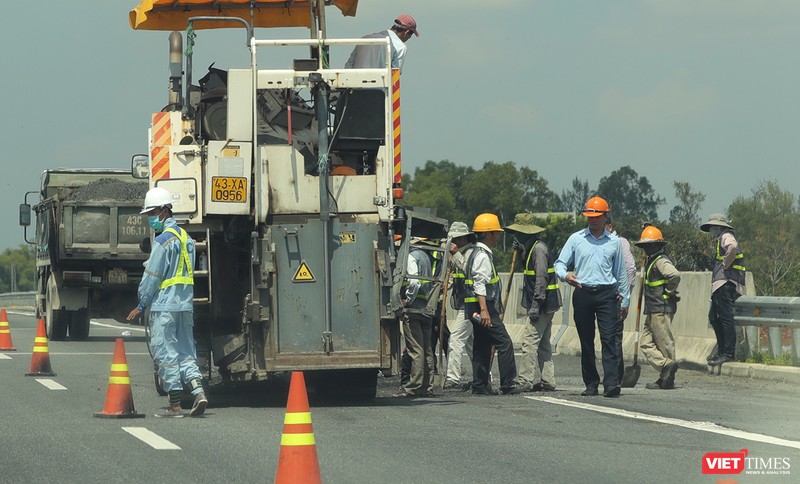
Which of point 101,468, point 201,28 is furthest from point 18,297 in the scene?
point 101,468

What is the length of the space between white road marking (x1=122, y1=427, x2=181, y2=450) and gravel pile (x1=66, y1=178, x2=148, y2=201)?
14119mm

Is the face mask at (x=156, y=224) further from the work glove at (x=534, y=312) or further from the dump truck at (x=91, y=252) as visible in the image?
the dump truck at (x=91, y=252)

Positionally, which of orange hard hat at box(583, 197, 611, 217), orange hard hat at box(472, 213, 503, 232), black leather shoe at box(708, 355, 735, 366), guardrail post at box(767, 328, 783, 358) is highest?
orange hard hat at box(583, 197, 611, 217)

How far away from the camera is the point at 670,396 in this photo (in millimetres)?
13477

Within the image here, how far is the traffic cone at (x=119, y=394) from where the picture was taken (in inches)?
443

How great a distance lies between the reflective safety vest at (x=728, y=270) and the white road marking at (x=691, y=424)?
429 centimetres

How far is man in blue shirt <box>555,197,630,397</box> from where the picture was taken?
44.3 feet

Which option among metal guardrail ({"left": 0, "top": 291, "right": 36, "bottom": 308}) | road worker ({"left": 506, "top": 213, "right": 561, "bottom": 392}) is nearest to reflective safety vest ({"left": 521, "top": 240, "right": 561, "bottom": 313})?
road worker ({"left": 506, "top": 213, "right": 561, "bottom": 392})

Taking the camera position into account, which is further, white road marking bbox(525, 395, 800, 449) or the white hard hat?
the white hard hat

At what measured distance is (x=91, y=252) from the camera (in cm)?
2362

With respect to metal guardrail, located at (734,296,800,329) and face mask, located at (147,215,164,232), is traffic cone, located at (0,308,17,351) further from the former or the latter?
metal guardrail, located at (734,296,800,329)

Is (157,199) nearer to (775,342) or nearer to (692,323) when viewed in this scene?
(775,342)

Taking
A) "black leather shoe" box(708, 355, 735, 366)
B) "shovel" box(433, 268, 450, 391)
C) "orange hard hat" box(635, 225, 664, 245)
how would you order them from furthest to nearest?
"black leather shoe" box(708, 355, 735, 366)
"orange hard hat" box(635, 225, 664, 245)
"shovel" box(433, 268, 450, 391)

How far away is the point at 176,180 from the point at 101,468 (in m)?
4.39
